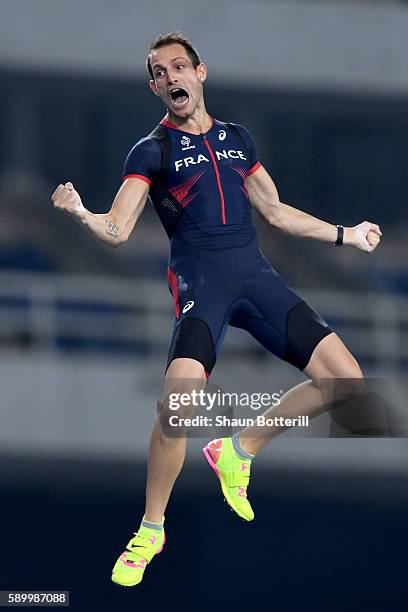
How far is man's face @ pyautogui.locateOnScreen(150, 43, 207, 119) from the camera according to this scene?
8945 millimetres

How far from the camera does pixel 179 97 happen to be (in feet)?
29.5

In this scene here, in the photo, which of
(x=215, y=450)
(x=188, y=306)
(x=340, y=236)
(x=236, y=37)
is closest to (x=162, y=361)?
(x=236, y=37)

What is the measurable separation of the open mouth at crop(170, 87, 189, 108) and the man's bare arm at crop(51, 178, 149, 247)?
0.52 meters

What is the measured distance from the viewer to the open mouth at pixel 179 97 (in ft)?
29.4

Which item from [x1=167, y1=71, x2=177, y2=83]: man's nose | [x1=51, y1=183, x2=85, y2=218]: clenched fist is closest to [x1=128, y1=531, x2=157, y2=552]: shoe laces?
[x1=51, y1=183, x2=85, y2=218]: clenched fist

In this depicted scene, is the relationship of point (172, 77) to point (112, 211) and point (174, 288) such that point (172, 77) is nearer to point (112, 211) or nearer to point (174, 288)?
point (112, 211)

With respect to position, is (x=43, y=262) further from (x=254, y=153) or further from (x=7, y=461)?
(x=254, y=153)

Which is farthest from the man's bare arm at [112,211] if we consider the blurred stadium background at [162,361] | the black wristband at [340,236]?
the blurred stadium background at [162,361]

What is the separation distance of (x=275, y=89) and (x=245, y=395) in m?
12.7

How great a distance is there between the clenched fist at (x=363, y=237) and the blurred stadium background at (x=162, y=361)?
8260 mm

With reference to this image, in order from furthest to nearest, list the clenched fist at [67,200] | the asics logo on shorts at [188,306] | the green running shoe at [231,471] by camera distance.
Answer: the green running shoe at [231,471]
the asics logo on shorts at [188,306]
the clenched fist at [67,200]

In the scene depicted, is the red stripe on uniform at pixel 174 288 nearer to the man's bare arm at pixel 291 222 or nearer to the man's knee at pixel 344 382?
the man's bare arm at pixel 291 222

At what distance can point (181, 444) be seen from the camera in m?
8.84

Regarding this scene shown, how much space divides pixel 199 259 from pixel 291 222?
0.73 m
